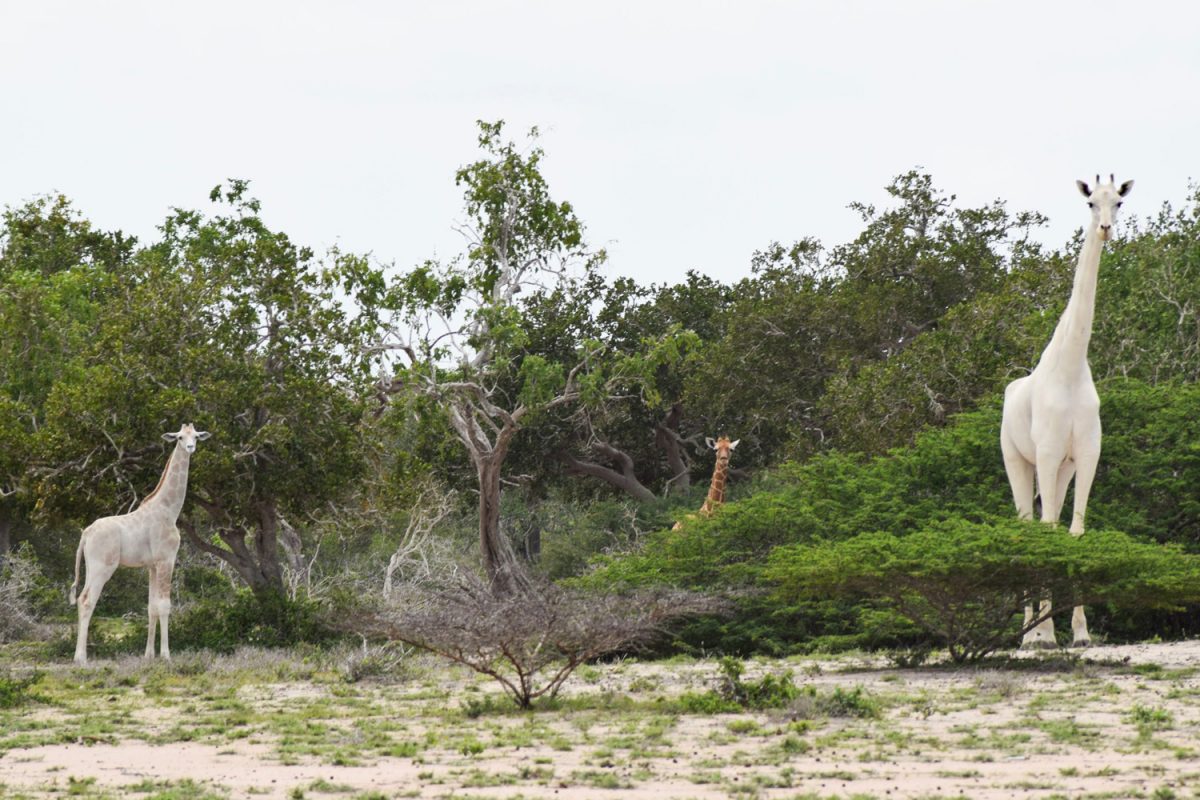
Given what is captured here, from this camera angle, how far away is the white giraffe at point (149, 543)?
19.0 meters

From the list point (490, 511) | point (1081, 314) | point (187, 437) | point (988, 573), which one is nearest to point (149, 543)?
Answer: point (187, 437)

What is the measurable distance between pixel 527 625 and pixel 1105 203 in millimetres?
7411

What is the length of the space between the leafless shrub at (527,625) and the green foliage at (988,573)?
1.90 m

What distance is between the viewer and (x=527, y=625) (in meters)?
12.6

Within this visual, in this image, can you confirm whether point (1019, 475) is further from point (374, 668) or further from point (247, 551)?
point (247, 551)

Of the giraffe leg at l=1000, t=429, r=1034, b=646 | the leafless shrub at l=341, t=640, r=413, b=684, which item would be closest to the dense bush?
the giraffe leg at l=1000, t=429, r=1034, b=646

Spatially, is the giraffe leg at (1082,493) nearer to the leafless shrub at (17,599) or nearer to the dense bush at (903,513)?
the dense bush at (903,513)

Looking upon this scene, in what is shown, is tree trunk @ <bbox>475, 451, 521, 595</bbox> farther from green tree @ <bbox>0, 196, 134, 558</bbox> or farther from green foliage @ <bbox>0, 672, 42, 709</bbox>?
green foliage @ <bbox>0, 672, 42, 709</bbox>

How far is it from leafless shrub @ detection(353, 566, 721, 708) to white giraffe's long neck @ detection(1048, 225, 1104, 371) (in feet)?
17.8

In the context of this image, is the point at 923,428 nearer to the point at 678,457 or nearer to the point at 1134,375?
the point at 1134,375

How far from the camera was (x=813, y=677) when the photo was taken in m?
15.0

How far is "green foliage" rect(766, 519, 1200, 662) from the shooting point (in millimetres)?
14156

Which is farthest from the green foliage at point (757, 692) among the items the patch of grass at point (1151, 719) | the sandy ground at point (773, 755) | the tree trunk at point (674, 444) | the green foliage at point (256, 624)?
the tree trunk at point (674, 444)

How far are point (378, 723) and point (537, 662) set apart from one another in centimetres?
141
